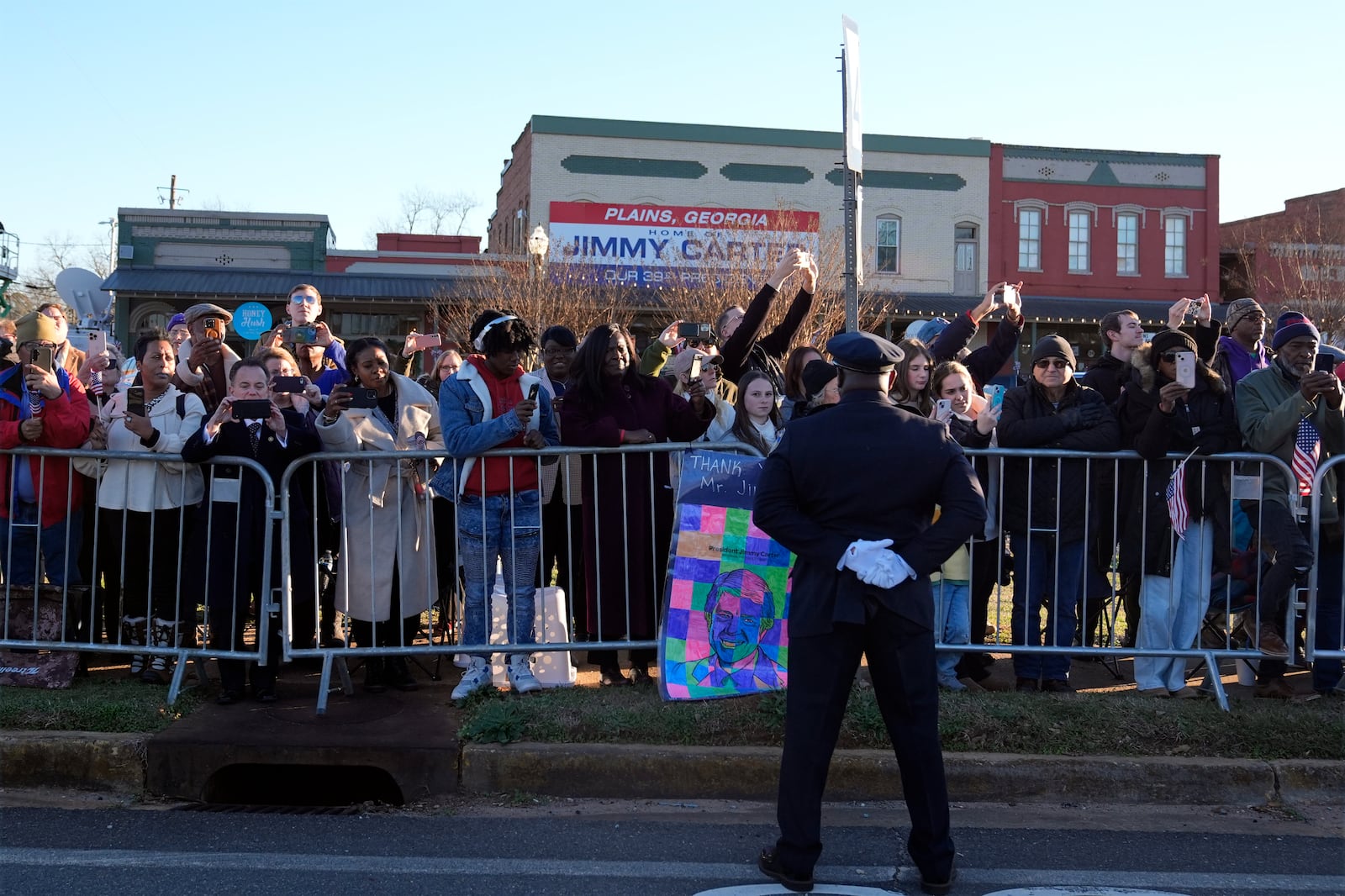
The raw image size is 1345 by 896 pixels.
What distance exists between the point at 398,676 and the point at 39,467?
2265mm

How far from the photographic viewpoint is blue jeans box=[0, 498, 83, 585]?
6.45 m

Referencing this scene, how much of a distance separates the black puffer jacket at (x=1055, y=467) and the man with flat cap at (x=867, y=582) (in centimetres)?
221

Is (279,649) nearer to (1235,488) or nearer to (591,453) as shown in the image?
(591,453)

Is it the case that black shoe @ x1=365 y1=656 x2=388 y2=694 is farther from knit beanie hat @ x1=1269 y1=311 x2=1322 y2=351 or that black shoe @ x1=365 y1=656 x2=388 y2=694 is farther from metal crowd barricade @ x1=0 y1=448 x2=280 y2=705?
knit beanie hat @ x1=1269 y1=311 x2=1322 y2=351

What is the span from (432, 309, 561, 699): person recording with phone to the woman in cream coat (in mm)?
212

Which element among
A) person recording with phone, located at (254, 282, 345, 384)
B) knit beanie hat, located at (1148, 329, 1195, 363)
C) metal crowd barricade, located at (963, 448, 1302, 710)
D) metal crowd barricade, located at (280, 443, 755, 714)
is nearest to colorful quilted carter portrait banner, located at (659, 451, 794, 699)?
metal crowd barricade, located at (280, 443, 755, 714)

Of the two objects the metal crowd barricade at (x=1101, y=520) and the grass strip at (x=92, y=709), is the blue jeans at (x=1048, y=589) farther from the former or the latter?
the grass strip at (x=92, y=709)

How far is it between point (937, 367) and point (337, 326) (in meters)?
27.9

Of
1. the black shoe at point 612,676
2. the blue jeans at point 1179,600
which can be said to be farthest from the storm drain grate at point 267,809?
the blue jeans at point 1179,600

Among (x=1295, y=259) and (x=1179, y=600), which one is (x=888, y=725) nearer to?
(x=1179, y=600)

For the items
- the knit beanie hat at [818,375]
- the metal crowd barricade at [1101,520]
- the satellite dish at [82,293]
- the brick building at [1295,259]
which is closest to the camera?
the knit beanie hat at [818,375]

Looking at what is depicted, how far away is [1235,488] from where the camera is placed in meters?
6.06

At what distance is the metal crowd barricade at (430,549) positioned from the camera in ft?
19.5

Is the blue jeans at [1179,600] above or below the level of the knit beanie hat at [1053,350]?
below
